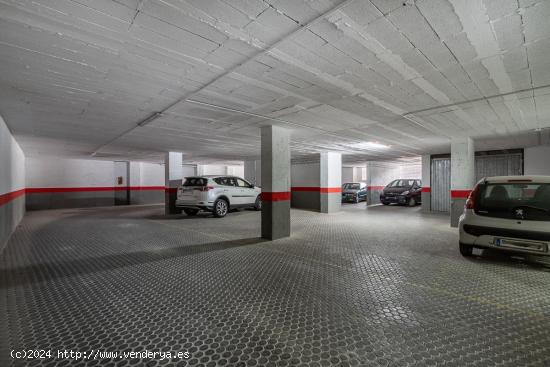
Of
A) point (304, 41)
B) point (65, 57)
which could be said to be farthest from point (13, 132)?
point (304, 41)

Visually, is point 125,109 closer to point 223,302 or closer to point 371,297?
point 223,302

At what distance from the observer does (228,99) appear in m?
4.26

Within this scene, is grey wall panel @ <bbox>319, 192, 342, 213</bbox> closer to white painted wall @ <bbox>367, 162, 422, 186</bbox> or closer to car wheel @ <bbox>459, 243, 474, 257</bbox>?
white painted wall @ <bbox>367, 162, 422, 186</bbox>

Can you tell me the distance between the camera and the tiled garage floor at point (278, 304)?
1.93 meters

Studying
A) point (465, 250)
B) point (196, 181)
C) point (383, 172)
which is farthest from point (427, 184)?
point (196, 181)

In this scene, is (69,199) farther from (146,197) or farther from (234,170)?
(234,170)

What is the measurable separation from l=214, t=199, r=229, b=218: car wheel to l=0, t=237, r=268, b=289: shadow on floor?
156 inches

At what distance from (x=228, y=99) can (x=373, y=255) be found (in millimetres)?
3612

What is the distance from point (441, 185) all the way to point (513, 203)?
858 centimetres

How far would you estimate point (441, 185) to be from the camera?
11430 mm

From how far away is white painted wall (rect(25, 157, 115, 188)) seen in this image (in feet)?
41.9

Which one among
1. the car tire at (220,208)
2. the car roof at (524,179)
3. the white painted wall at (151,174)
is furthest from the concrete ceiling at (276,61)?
the white painted wall at (151,174)

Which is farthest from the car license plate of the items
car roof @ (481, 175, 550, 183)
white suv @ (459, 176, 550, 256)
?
car roof @ (481, 175, 550, 183)

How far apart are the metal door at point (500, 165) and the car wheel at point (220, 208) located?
10.6 metres
